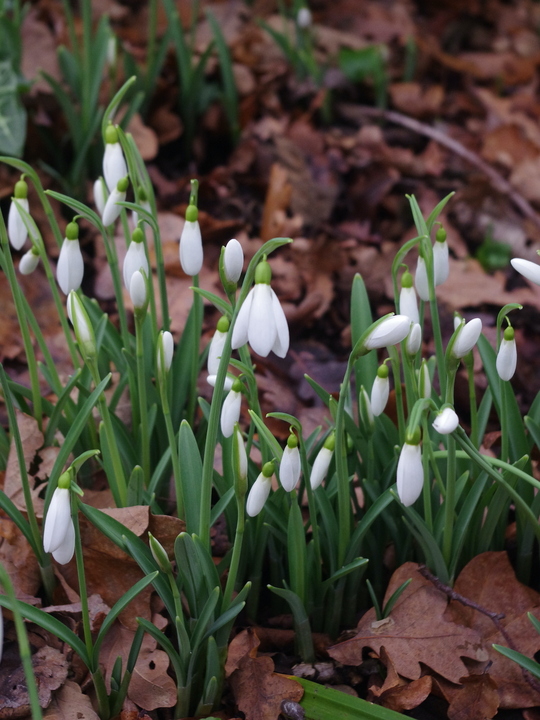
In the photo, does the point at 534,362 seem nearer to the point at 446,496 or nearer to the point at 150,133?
the point at 446,496

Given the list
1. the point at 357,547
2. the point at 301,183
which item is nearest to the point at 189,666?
the point at 357,547

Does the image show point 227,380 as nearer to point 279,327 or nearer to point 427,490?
point 279,327

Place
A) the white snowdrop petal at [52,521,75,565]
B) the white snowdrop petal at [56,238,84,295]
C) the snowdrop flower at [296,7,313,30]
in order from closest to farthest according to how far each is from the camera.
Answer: the white snowdrop petal at [52,521,75,565], the white snowdrop petal at [56,238,84,295], the snowdrop flower at [296,7,313,30]

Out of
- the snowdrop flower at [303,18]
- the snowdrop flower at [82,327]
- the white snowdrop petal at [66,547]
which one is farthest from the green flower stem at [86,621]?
the snowdrop flower at [303,18]

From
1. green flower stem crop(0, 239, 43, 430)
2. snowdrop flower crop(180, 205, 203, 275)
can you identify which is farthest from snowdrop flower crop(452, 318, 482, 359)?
green flower stem crop(0, 239, 43, 430)

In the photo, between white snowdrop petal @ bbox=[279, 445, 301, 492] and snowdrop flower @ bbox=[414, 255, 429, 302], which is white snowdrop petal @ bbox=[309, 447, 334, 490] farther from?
snowdrop flower @ bbox=[414, 255, 429, 302]

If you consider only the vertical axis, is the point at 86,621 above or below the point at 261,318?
below

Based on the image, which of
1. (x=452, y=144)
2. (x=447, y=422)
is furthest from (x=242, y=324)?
(x=452, y=144)
